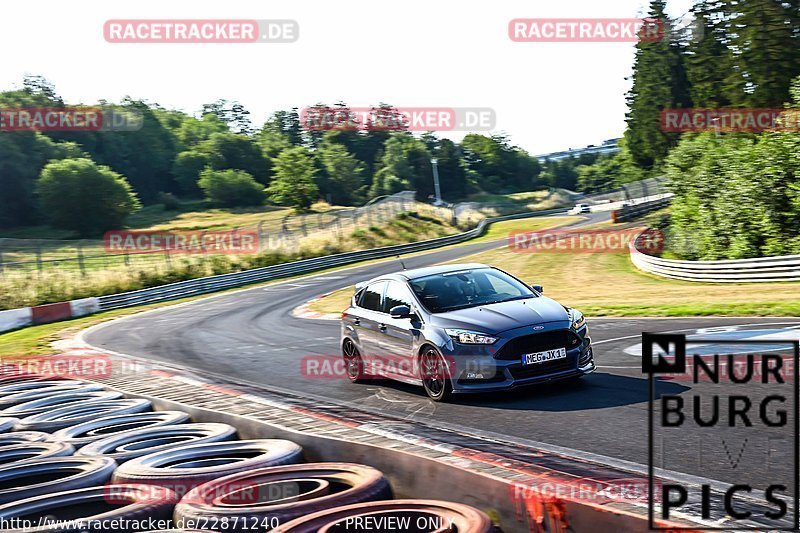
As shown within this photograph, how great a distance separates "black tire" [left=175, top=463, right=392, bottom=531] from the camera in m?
4.96

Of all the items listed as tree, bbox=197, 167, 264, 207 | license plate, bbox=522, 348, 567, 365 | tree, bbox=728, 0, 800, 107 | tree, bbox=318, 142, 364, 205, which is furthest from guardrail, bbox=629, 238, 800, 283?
tree, bbox=318, 142, 364, 205

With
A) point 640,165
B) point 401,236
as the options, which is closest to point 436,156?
point 640,165

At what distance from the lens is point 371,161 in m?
153

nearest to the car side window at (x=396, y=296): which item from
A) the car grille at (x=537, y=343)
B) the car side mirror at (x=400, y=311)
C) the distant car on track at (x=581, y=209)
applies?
the car side mirror at (x=400, y=311)

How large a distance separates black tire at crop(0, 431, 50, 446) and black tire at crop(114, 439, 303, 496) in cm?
202

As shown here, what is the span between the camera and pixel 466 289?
11.1 metres

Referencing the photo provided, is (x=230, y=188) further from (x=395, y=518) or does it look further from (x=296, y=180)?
(x=395, y=518)

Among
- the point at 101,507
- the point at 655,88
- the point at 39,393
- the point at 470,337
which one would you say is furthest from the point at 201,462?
the point at 655,88

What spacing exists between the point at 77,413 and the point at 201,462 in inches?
123

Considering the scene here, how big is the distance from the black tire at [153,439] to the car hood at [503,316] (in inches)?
131

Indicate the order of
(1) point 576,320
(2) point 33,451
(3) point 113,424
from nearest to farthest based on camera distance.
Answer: (2) point 33,451, (3) point 113,424, (1) point 576,320

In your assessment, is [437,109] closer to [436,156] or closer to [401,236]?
[401,236]

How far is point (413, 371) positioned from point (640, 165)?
97.9 m

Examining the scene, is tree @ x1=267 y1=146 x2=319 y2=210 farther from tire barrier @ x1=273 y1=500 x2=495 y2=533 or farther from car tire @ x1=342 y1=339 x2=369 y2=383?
tire barrier @ x1=273 y1=500 x2=495 y2=533
